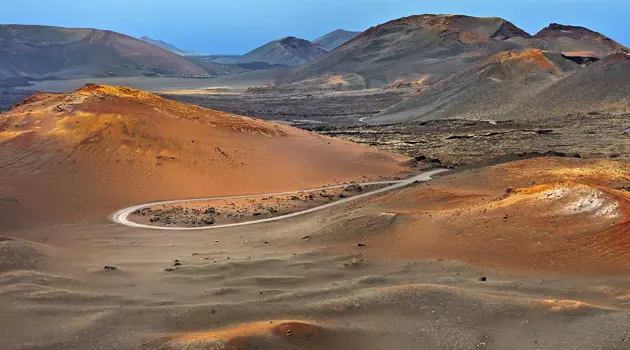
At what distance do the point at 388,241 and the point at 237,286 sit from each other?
14.9ft

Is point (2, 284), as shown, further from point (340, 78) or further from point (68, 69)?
point (68, 69)

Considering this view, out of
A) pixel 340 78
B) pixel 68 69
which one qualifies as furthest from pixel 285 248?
pixel 68 69

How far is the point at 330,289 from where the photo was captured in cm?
1054

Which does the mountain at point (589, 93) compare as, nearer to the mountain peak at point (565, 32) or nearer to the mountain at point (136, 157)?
the mountain at point (136, 157)

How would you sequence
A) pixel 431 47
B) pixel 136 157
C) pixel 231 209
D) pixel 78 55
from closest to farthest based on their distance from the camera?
pixel 231 209 → pixel 136 157 → pixel 431 47 → pixel 78 55

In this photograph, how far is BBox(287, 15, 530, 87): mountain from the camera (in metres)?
104

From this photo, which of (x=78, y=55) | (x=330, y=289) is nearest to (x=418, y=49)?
(x=78, y=55)

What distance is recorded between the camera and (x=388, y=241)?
13984 millimetres

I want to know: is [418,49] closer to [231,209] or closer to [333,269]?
[231,209]

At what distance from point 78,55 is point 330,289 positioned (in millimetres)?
169231

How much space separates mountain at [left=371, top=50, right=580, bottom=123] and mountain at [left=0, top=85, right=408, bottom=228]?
1046 inches

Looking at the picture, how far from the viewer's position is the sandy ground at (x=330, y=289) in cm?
831

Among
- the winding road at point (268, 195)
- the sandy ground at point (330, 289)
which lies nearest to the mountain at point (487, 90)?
the winding road at point (268, 195)

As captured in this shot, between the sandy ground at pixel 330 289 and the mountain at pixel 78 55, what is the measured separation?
463ft
